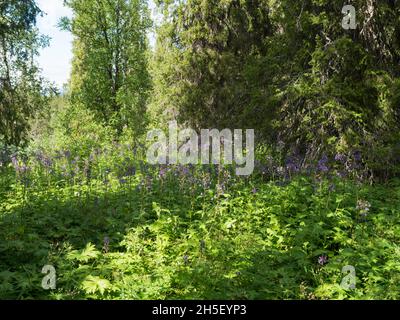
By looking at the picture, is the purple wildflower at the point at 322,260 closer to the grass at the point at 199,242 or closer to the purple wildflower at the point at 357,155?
the grass at the point at 199,242

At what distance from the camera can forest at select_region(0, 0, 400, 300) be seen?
4520 mm

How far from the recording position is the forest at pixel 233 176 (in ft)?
14.8

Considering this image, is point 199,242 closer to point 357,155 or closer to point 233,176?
point 233,176

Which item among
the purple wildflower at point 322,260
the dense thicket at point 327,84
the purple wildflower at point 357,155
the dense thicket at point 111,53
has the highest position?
the dense thicket at point 111,53

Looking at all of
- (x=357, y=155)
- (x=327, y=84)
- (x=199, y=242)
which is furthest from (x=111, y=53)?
(x=199, y=242)

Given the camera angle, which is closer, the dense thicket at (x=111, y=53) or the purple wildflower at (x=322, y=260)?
the purple wildflower at (x=322, y=260)

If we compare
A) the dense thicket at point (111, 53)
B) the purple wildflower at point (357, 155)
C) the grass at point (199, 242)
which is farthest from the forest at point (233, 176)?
the dense thicket at point (111, 53)

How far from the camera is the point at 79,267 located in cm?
458

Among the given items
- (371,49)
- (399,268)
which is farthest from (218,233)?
(371,49)

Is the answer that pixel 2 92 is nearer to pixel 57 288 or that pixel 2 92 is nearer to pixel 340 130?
pixel 57 288

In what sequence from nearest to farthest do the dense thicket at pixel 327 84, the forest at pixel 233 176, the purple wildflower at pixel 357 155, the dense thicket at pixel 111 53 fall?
the forest at pixel 233 176, the purple wildflower at pixel 357 155, the dense thicket at pixel 327 84, the dense thicket at pixel 111 53

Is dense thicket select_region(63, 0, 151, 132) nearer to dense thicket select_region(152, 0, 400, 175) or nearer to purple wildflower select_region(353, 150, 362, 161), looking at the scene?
dense thicket select_region(152, 0, 400, 175)

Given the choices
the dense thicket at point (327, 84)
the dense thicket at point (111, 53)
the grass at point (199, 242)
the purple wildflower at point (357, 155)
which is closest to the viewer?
the grass at point (199, 242)

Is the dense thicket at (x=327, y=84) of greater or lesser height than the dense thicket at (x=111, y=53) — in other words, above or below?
below
